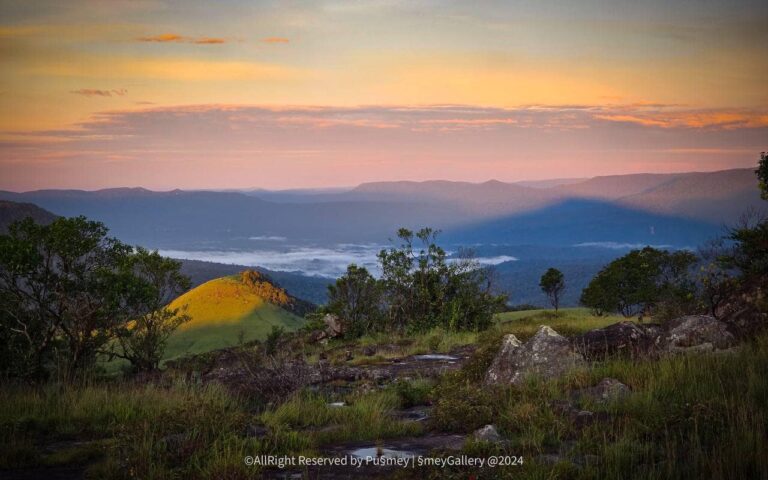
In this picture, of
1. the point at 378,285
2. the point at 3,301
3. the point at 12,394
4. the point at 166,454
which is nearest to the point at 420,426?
the point at 166,454

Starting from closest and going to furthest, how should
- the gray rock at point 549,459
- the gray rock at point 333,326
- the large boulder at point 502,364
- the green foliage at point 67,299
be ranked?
the gray rock at point 549,459 → the large boulder at point 502,364 → the green foliage at point 67,299 → the gray rock at point 333,326

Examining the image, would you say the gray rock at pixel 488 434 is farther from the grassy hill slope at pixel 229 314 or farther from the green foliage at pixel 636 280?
the grassy hill slope at pixel 229 314

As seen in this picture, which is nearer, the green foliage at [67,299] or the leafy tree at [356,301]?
the green foliage at [67,299]

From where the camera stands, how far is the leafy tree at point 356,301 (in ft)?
107

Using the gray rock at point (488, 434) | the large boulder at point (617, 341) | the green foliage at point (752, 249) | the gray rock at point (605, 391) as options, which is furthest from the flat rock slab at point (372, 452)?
the green foliage at point (752, 249)

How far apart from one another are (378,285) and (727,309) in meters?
20.8

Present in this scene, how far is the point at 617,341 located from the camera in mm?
12789

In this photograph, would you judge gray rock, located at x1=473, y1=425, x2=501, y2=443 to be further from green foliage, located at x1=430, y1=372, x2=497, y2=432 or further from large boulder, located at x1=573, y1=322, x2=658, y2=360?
large boulder, located at x1=573, y1=322, x2=658, y2=360

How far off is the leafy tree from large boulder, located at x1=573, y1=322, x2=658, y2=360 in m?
19.9

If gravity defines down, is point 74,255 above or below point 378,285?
above

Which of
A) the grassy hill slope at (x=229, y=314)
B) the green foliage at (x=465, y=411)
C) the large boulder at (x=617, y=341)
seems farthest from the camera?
the grassy hill slope at (x=229, y=314)

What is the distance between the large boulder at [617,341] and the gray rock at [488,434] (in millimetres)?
4693

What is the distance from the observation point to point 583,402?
29.8 ft

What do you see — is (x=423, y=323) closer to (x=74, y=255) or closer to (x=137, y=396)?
(x=74, y=255)
